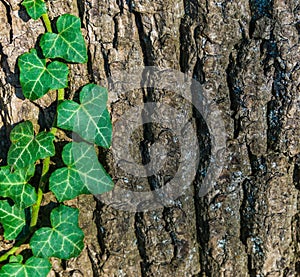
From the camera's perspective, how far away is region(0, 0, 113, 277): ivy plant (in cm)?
129

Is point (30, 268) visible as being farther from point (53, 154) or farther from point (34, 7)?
point (34, 7)

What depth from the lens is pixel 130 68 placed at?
1312 millimetres

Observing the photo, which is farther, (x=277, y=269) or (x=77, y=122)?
(x=277, y=269)

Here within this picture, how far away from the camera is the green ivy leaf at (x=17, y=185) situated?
1.33 m

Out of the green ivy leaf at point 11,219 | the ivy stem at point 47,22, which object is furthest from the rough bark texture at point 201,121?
the green ivy leaf at point 11,219

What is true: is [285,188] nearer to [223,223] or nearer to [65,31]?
[223,223]

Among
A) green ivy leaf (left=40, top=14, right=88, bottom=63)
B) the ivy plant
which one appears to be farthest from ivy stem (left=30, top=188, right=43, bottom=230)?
green ivy leaf (left=40, top=14, right=88, bottom=63)

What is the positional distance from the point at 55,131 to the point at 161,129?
10.4 inches

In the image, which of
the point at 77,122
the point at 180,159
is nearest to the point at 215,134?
the point at 180,159

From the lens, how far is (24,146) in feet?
4.37

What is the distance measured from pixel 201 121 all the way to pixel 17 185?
19.1 inches

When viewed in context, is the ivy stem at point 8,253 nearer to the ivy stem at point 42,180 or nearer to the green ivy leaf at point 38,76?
the ivy stem at point 42,180

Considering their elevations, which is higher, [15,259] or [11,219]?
[11,219]

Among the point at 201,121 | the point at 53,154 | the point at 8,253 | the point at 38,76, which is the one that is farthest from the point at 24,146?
the point at 201,121
